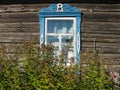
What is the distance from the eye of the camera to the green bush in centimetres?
719

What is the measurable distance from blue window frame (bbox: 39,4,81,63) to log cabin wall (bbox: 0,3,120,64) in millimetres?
185

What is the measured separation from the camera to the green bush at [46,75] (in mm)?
7193

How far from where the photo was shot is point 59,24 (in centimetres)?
1021

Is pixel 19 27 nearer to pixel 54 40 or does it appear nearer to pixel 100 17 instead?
pixel 54 40

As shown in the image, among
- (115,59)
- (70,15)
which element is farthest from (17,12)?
(115,59)

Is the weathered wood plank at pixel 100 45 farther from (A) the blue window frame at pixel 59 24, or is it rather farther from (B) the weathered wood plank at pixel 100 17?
(B) the weathered wood plank at pixel 100 17

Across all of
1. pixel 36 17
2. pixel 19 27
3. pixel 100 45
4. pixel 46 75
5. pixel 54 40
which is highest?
pixel 36 17

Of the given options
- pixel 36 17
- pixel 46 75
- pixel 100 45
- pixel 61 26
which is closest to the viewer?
pixel 46 75

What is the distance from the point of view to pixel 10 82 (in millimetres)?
7340

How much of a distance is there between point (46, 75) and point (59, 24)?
3.24 metres

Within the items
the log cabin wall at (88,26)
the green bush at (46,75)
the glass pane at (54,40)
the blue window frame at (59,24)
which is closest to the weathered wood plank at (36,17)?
the log cabin wall at (88,26)

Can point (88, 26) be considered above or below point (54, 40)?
above

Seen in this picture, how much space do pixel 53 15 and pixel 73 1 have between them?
656 mm

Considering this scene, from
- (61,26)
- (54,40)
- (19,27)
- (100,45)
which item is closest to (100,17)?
(100,45)
